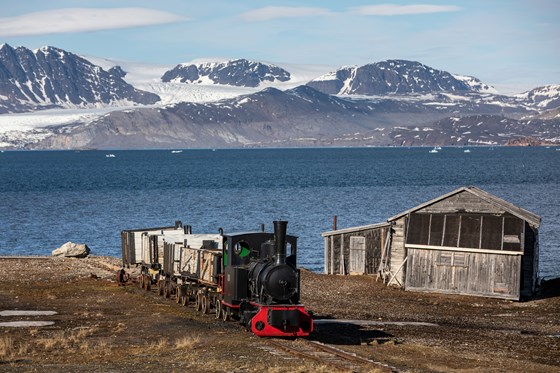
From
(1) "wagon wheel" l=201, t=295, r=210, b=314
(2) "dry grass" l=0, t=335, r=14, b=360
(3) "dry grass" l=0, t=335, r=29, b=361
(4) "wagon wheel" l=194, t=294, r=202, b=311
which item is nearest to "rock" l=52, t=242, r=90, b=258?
(4) "wagon wheel" l=194, t=294, r=202, b=311

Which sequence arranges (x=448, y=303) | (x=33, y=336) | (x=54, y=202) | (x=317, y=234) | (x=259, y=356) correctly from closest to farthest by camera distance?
(x=259, y=356), (x=33, y=336), (x=448, y=303), (x=317, y=234), (x=54, y=202)

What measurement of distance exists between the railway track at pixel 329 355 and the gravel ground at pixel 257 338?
54 centimetres

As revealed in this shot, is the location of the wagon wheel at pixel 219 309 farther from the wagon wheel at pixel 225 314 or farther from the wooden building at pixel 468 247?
the wooden building at pixel 468 247

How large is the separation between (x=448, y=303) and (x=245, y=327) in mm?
14323

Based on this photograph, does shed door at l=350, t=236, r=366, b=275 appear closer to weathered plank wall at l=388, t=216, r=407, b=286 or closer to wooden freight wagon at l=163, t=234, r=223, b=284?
weathered plank wall at l=388, t=216, r=407, b=286

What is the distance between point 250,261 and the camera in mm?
34281

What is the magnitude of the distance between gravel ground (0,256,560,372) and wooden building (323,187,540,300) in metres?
0.97

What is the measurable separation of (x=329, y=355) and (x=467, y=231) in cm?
2048

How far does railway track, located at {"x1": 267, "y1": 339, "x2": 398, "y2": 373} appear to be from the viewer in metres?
26.5

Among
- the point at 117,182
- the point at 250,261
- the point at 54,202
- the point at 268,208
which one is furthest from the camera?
the point at 117,182

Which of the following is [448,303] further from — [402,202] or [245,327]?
[402,202]

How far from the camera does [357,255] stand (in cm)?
5441

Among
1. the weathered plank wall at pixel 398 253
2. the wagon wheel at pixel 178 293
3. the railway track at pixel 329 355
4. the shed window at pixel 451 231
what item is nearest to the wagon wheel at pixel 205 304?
the wagon wheel at pixel 178 293

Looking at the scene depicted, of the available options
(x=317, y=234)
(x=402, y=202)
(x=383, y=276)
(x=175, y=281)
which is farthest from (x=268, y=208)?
(x=175, y=281)
